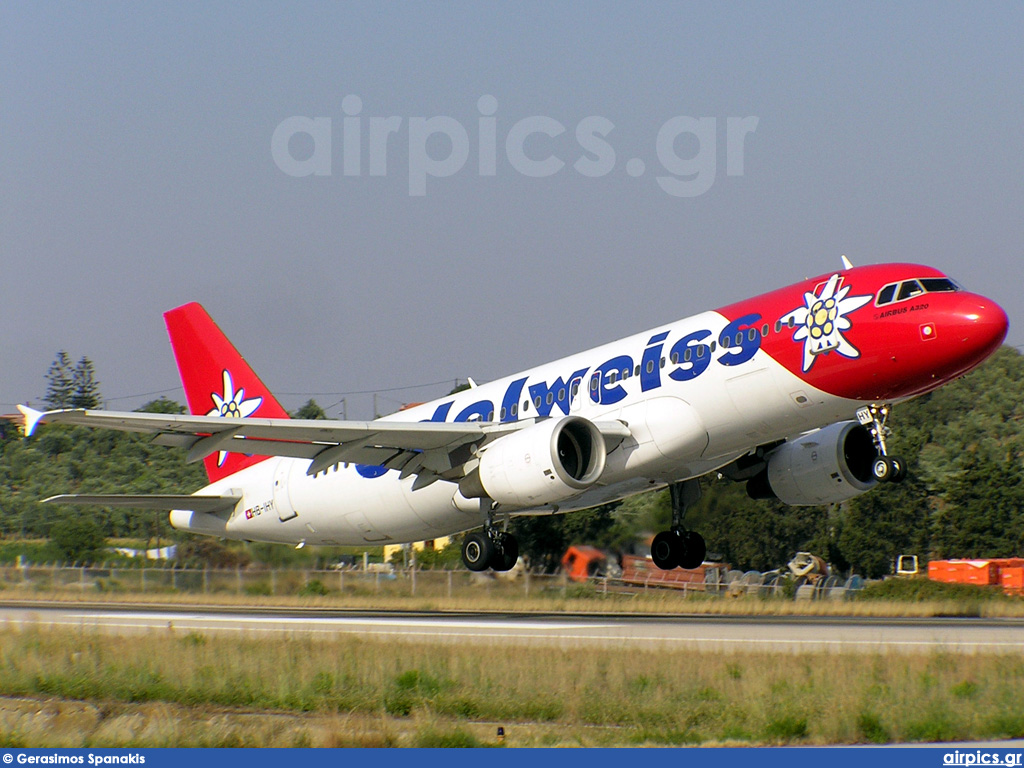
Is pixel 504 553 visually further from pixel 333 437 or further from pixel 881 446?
pixel 881 446

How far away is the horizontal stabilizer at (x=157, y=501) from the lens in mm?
29359

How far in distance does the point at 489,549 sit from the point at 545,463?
3556mm

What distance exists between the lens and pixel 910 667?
15219 millimetres

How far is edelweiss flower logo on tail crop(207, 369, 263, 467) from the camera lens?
32.9m

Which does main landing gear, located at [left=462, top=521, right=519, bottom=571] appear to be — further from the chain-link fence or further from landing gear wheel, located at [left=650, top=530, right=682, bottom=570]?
the chain-link fence

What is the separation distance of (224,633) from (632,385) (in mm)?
9028

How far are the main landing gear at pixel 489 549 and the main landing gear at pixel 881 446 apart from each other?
7705 millimetres

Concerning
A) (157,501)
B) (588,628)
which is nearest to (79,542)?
(157,501)

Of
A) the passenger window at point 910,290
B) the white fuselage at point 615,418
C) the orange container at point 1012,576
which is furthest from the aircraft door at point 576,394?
the orange container at point 1012,576

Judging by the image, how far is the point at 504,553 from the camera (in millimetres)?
26453

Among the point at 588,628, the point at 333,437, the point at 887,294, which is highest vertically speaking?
the point at 887,294

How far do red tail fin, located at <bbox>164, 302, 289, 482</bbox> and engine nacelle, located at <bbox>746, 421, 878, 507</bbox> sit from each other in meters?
13.2

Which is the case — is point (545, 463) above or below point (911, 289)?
below

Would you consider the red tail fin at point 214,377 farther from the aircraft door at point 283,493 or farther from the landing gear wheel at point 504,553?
the landing gear wheel at point 504,553
